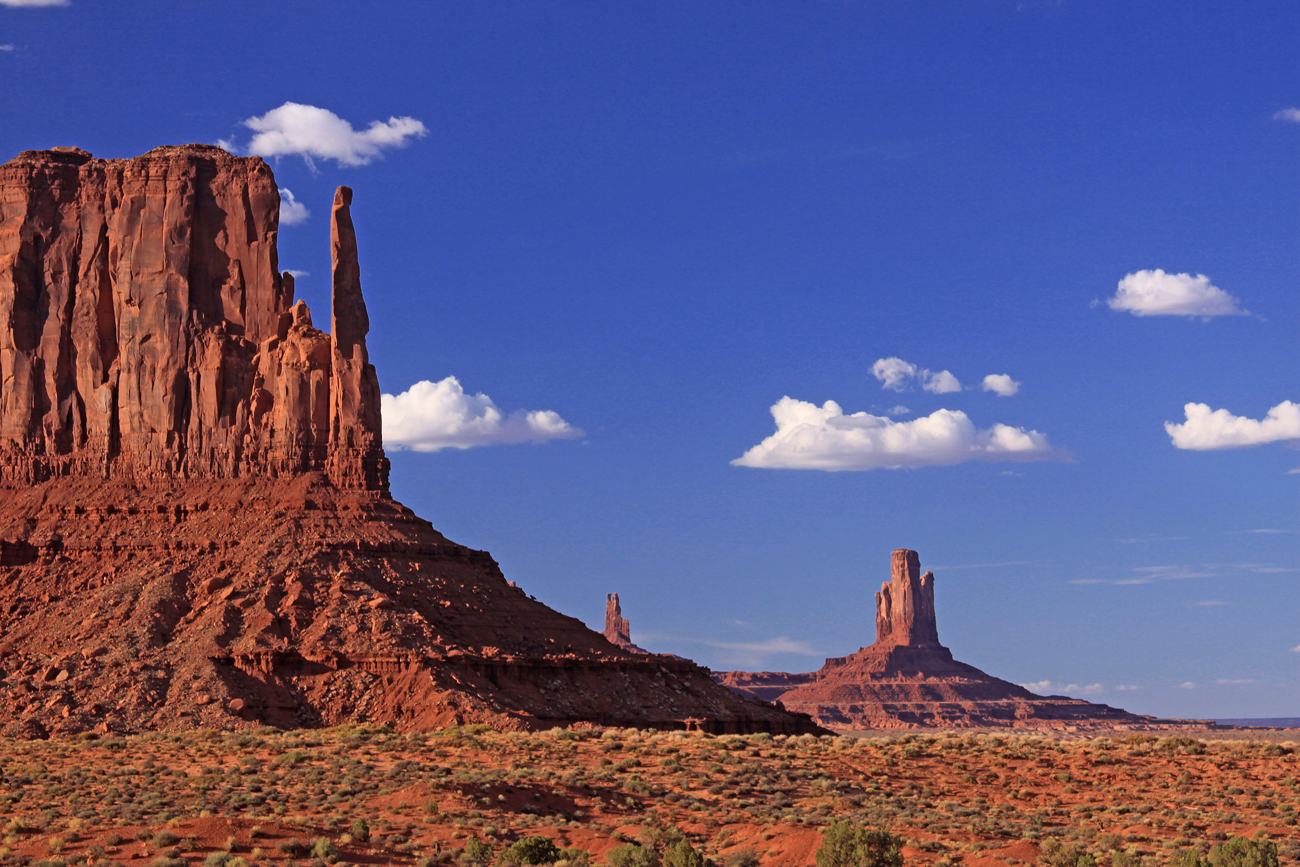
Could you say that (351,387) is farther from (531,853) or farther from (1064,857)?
(1064,857)

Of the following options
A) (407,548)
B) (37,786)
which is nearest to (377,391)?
(407,548)

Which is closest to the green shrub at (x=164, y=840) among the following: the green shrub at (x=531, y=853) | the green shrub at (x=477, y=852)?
the green shrub at (x=477, y=852)

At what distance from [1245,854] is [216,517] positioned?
63680mm

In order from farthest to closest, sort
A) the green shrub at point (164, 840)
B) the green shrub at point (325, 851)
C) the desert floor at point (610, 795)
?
1. the desert floor at point (610, 795)
2. the green shrub at point (164, 840)
3. the green shrub at point (325, 851)

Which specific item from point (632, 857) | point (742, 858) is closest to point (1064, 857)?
point (742, 858)

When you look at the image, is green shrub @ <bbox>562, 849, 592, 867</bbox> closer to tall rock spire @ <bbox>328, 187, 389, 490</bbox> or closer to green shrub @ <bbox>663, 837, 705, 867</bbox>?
green shrub @ <bbox>663, 837, 705, 867</bbox>

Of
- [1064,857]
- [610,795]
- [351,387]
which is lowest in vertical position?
[1064,857]

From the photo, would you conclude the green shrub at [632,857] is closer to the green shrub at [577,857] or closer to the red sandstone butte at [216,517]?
the green shrub at [577,857]

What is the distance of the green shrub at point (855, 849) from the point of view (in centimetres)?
3919

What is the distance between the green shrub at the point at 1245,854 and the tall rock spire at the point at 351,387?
60.3 m

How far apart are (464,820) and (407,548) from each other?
42.6 metres

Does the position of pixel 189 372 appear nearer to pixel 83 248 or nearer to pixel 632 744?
pixel 83 248

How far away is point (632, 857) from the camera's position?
39.5m

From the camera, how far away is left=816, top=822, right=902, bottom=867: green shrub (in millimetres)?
39188
